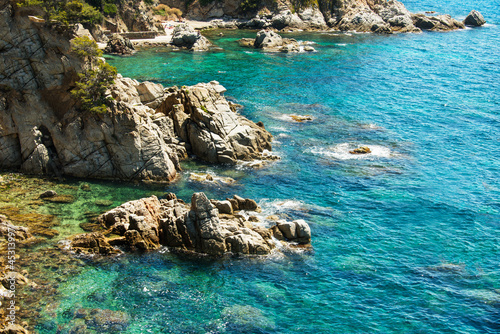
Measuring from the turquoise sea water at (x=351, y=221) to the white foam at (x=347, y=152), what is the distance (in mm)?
350

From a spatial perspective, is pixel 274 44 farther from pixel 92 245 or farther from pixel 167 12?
pixel 92 245

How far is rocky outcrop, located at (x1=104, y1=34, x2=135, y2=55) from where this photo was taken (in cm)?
10600

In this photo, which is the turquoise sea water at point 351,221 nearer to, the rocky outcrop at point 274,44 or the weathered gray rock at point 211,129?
the weathered gray rock at point 211,129

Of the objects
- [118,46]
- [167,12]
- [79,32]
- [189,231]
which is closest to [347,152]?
[189,231]

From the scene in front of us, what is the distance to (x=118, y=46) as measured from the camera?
106062mm

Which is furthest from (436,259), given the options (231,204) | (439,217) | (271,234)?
(231,204)

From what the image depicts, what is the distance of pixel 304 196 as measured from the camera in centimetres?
5138

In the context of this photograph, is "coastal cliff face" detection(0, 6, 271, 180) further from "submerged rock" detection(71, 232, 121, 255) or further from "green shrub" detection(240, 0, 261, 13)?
"green shrub" detection(240, 0, 261, 13)

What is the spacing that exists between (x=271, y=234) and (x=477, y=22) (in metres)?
151

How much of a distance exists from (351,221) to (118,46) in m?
80.0

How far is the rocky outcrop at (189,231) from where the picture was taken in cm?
4062

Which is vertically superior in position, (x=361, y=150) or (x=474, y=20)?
(x=474, y=20)

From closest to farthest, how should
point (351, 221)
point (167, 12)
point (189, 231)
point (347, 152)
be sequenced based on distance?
point (189, 231) → point (351, 221) → point (347, 152) → point (167, 12)

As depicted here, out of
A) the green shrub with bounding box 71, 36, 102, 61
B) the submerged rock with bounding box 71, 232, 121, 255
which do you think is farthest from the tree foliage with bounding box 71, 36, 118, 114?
the submerged rock with bounding box 71, 232, 121, 255
